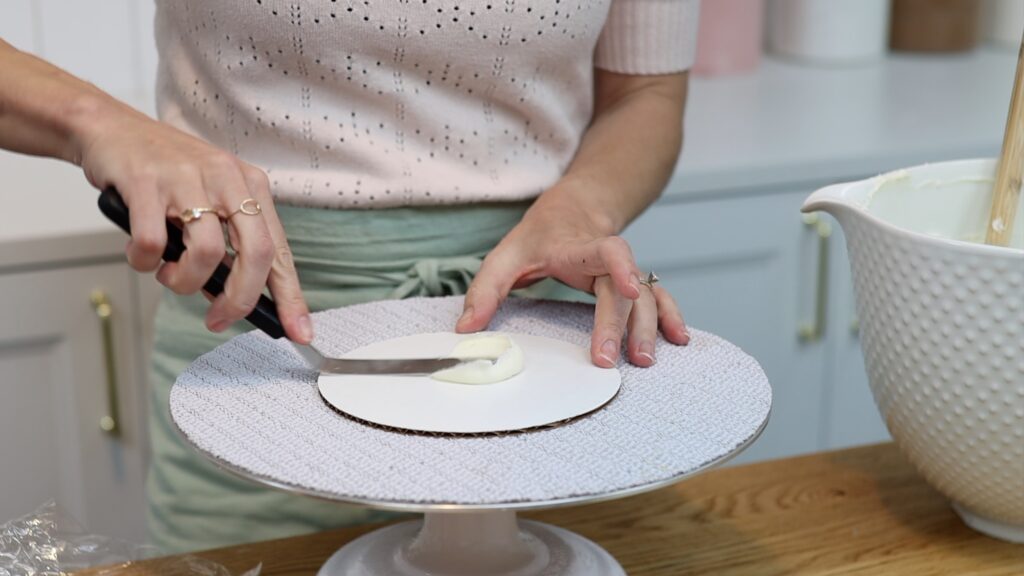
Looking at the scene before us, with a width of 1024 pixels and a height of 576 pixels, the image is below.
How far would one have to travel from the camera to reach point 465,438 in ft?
1.77

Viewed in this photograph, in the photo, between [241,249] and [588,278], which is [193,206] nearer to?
[241,249]

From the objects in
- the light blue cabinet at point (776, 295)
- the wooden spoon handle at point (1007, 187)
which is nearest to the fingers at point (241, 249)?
the wooden spoon handle at point (1007, 187)

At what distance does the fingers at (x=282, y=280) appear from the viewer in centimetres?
61

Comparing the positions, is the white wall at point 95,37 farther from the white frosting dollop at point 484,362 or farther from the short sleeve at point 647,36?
the white frosting dollop at point 484,362

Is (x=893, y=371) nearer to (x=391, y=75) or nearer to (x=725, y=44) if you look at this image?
(x=391, y=75)

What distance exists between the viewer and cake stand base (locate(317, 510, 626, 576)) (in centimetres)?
59

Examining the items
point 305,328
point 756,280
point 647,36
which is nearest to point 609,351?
point 305,328

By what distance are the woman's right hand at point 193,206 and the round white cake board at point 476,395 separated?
5 centimetres

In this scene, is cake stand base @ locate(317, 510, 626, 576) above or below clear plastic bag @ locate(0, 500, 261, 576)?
above

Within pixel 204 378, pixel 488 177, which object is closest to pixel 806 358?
pixel 488 177

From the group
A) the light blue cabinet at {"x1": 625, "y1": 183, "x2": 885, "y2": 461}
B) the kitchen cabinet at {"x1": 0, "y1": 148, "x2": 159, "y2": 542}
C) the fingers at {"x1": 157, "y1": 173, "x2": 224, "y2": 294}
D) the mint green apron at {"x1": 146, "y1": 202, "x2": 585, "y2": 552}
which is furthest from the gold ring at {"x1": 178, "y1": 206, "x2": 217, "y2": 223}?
the light blue cabinet at {"x1": 625, "y1": 183, "x2": 885, "y2": 461}

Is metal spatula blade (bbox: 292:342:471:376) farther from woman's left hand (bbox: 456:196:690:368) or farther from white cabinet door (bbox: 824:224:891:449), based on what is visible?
white cabinet door (bbox: 824:224:891:449)

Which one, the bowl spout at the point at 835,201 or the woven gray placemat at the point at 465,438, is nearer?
the woven gray placemat at the point at 465,438

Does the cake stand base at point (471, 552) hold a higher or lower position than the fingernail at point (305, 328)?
lower
